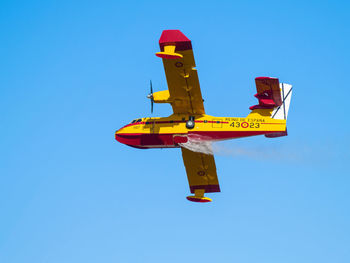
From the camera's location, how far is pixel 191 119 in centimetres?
4716

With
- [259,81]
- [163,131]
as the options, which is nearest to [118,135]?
[163,131]

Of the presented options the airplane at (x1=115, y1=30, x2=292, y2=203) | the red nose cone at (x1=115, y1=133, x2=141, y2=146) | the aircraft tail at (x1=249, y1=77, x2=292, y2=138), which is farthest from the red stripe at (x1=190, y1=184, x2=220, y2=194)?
the aircraft tail at (x1=249, y1=77, x2=292, y2=138)

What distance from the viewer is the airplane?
45.5 metres

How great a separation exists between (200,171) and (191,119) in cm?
576

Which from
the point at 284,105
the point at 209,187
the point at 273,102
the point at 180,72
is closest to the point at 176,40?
the point at 180,72

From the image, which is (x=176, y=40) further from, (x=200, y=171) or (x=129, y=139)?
(x=200, y=171)

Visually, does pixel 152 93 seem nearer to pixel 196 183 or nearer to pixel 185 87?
pixel 185 87

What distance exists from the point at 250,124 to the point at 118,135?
30.4 feet

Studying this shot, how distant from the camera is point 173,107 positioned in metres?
47.3

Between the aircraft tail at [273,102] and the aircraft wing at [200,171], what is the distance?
538cm

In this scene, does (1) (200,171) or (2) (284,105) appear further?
(1) (200,171)

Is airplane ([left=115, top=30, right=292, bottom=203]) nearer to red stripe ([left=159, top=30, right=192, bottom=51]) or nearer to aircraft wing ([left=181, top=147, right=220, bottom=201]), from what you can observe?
red stripe ([left=159, top=30, right=192, bottom=51])

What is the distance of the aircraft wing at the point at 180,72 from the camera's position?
43822 mm

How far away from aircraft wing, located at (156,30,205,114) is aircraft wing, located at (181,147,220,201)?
12.1 feet
